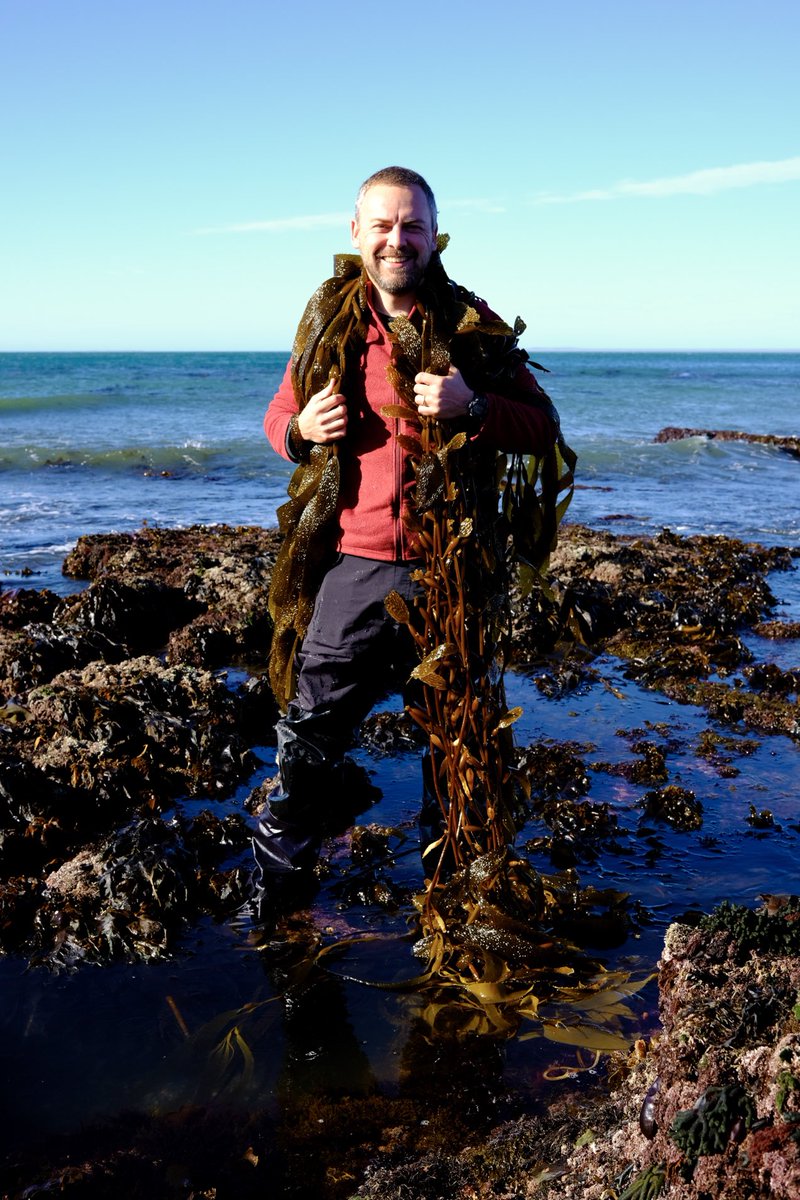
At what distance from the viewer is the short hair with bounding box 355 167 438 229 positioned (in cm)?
273

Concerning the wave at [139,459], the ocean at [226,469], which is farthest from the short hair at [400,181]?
the wave at [139,459]

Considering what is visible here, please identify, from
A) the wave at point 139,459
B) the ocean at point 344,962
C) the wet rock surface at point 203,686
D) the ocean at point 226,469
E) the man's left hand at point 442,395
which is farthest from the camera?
the wave at point 139,459

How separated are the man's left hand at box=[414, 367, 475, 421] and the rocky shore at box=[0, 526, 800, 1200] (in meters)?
1.44

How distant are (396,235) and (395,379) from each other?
40cm

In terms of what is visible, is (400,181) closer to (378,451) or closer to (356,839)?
(378,451)

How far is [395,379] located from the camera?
2752 millimetres

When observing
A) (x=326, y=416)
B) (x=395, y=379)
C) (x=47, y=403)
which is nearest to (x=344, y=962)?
(x=326, y=416)

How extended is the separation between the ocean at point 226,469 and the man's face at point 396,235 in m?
5.69

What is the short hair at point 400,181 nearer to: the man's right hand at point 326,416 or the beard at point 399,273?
the beard at point 399,273

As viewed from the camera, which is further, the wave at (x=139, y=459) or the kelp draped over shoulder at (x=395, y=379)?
the wave at (x=139, y=459)

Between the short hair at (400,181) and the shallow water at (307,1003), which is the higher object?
the short hair at (400,181)

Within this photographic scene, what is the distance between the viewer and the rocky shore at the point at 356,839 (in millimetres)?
1804

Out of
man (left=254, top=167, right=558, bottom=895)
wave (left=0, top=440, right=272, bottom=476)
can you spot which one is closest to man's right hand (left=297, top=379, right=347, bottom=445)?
man (left=254, top=167, right=558, bottom=895)

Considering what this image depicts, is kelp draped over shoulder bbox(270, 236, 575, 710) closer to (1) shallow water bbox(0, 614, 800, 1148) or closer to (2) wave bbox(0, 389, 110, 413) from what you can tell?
(1) shallow water bbox(0, 614, 800, 1148)
